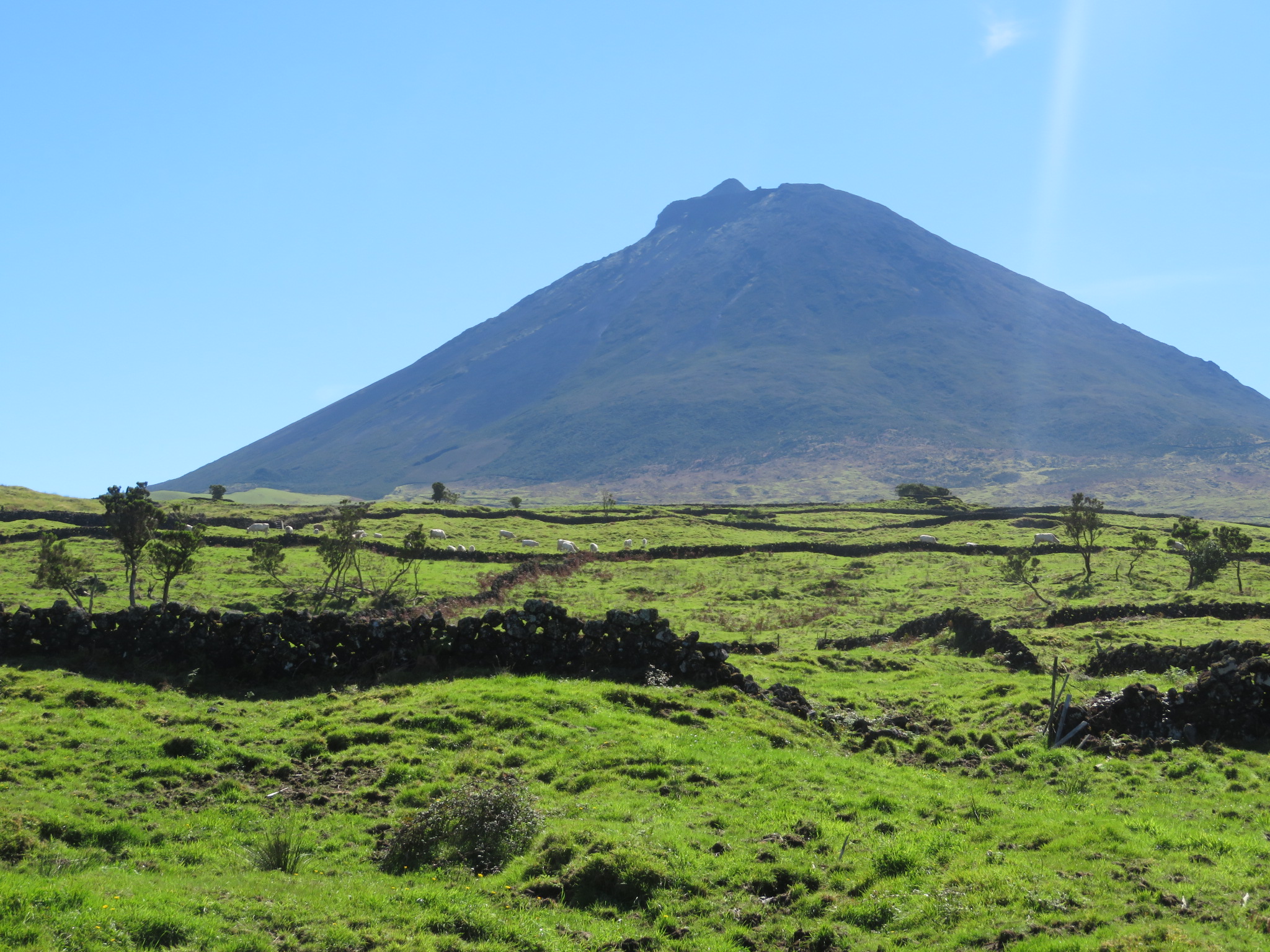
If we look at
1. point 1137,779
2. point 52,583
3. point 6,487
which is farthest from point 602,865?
point 6,487

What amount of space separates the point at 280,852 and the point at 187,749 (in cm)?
481

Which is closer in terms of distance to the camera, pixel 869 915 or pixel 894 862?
pixel 869 915

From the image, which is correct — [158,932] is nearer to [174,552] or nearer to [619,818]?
[619,818]

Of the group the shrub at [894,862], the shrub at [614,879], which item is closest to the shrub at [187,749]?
the shrub at [614,879]

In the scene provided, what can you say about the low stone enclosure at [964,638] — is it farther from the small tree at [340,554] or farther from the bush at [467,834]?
the small tree at [340,554]

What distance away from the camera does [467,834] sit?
13367mm

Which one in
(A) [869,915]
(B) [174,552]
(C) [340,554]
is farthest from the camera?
(C) [340,554]

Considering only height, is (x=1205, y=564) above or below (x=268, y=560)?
below

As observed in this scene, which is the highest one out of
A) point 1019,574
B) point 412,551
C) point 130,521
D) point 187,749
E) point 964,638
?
point 130,521

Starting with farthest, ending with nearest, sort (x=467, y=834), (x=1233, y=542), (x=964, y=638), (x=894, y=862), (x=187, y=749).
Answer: (x=1233, y=542) → (x=964, y=638) → (x=187, y=749) → (x=467, y=834) → (x=894, y=862)

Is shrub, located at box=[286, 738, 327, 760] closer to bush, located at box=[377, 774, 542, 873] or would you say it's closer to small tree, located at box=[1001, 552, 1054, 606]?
bush, located at box=[377, 774, 542, 873]

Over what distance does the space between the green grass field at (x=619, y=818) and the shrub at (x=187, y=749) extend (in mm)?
46

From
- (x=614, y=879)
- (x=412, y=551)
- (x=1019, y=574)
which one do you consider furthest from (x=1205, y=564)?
(x=614, y=879)

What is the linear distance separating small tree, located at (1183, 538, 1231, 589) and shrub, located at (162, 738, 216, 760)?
47586mm
